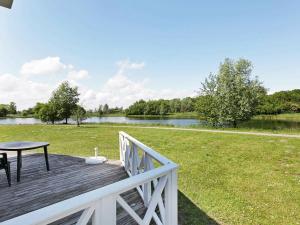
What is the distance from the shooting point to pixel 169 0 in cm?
1130

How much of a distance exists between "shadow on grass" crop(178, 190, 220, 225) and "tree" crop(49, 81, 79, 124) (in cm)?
2799

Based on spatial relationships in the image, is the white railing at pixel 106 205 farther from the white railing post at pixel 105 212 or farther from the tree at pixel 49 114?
the tree at pixel 49 114

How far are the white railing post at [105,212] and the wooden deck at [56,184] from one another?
1390 millimetres

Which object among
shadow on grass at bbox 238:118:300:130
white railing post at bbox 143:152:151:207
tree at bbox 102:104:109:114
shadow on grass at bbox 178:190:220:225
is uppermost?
tree at bbox 102:104:109:114

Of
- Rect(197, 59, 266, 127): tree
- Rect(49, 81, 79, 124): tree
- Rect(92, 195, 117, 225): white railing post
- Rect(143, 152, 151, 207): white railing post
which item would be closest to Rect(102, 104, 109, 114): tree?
Rect(49, 81, 79, 124): tree

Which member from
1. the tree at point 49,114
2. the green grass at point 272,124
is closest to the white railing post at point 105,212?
the green grass at point 272,124

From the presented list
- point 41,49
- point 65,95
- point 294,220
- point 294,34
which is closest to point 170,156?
point 294,220

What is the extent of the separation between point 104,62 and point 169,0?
7.64 m

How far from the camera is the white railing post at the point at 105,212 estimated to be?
1.40m

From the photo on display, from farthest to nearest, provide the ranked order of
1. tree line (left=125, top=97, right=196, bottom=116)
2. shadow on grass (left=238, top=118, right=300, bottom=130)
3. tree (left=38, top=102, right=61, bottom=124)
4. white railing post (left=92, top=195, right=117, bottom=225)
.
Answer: tree line (left=125, top=97, right=196, bottom=116)
tree (left=38, top=102, right=61, bottom=124)
shadow on grass (left=238, top=118, right=300, bottom=130)
white railing post (left=92, top=195, right=117, bottom=225)

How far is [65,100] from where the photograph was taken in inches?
1152

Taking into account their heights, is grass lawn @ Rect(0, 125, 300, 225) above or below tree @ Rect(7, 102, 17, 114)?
below

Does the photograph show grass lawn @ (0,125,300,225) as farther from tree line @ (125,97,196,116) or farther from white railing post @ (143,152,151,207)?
tree line @ (125,97,196,116)

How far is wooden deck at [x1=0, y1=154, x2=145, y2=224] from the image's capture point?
3.05 metres
